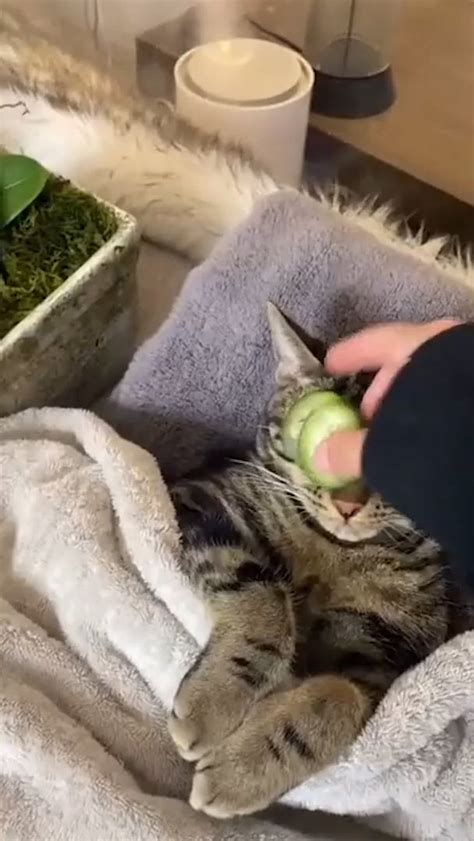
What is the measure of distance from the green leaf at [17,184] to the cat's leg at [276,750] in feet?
1.69

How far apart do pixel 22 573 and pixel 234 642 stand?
231 mm

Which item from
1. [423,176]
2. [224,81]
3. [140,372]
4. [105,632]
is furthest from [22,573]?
[423,176]

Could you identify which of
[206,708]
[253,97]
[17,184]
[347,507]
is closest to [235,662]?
[206,708]

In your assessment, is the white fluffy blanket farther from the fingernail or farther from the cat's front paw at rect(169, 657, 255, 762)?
the fingernail

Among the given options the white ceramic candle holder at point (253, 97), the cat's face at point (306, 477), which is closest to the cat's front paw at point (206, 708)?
the cat's face at point (306, 477)

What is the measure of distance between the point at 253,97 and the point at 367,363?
1.97 feet

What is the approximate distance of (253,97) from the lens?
141 cm

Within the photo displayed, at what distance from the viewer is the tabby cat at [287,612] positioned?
85 centimetres

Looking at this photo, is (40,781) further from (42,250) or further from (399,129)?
(399,129)

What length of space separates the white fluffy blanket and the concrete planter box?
0.04m

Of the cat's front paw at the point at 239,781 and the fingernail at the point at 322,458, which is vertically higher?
the fingernail at the point at 322,458

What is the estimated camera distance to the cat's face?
90cm


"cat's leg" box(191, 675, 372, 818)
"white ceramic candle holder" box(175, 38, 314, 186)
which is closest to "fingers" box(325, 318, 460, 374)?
"cat's leg" box(191, 675, 372, 818)

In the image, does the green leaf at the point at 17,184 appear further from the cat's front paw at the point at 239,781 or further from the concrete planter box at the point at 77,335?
the cat's front paw at the point at 239,781
